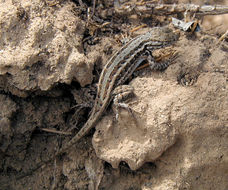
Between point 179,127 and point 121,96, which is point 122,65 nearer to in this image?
point 121,96

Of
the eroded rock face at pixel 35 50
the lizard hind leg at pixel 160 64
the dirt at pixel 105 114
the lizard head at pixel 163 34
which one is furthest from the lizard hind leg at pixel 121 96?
the lizard head at pixel 163 34

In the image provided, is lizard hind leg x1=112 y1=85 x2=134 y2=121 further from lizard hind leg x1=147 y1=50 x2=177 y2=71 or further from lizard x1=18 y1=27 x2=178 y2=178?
lizard hind leg x1=147 y1=50 x2=177 y2=71

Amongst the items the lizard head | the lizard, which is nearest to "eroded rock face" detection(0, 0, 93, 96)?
the lizard

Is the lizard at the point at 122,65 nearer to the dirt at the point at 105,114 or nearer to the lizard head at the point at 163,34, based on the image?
the lizard head at the point at 163,34

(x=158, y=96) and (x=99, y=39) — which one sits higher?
→ (x=99, y=39)

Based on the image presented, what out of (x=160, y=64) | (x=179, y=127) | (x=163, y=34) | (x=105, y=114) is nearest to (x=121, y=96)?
(x=105, y=114)

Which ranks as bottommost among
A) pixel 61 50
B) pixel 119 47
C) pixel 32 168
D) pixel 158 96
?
pixel 32 168

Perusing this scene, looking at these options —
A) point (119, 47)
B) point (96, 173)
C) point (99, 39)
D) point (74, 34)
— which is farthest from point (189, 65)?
point (96, 173)

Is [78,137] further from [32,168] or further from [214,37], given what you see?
[214,37]
